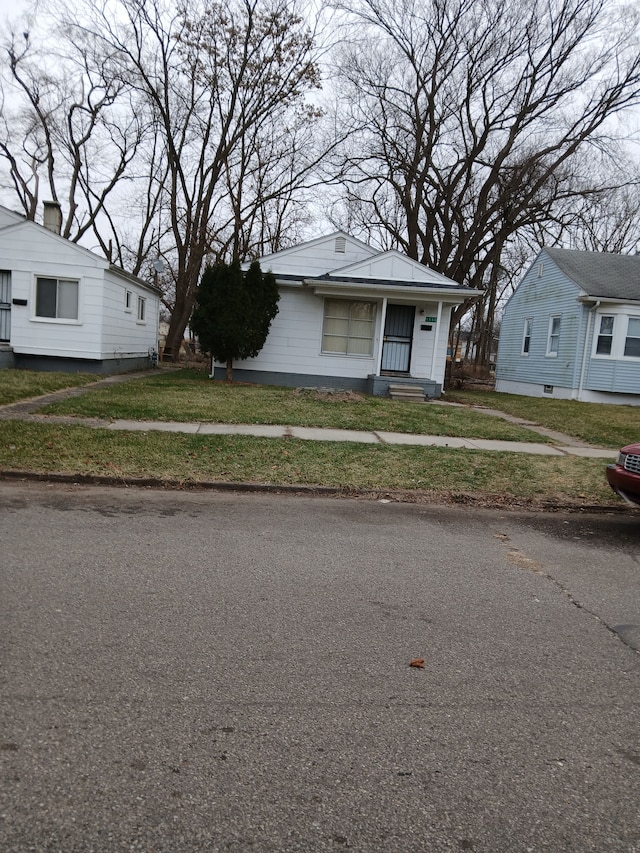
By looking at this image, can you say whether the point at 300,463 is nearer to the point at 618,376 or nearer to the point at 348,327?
the point at 348,327

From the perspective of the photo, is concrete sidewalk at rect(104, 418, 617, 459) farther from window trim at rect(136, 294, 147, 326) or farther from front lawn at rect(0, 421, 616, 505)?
window trim at rect(136, 294, 147, 326)

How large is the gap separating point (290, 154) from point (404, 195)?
6.20 meters

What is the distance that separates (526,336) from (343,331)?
10.8 metres

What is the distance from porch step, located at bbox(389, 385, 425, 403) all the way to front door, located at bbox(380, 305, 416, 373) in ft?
6.22

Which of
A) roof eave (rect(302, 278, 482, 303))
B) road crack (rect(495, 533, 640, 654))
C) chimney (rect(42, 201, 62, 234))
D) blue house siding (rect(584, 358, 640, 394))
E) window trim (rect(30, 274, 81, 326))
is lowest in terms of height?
road crack (rect(495, 533, 640, 654))

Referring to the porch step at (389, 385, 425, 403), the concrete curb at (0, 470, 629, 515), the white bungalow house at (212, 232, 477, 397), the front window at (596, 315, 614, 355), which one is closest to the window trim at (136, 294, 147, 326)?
the white bungalow house at (212, 232, 477, 397)

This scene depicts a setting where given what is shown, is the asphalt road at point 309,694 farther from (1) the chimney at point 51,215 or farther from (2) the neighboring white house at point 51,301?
(1) the chimney at point 51,215

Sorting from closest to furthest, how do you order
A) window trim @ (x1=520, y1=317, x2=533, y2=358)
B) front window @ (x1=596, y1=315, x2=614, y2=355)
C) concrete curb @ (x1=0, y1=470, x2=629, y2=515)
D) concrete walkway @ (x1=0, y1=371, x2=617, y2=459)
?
concrete curb @ (x1=0, y1=470, x2=629, y2=515) → concrete walkway @ (x1=0, y1=371, x2=617, y2=459) → front window @ (x1=596, y1=315, x2=614, y2=355) → window trim @ (x1=520, y1=317, x2=533, y2=358)

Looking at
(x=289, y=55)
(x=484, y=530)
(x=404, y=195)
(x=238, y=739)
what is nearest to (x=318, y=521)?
(x=484, y=530)

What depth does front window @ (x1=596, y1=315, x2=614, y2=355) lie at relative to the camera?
22391 millimetres

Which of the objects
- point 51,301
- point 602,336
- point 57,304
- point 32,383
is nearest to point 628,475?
point 32,383

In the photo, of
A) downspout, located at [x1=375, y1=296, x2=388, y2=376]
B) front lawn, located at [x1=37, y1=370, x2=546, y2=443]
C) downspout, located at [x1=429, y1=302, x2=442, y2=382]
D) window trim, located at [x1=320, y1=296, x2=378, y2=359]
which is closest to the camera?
front lawn, located at [x1=37, y1=370, x2=546, y2=443]

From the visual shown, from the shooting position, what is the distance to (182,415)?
11.5m

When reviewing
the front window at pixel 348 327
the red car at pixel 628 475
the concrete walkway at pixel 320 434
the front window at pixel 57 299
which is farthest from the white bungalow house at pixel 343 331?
the red car at pixel 628 475
